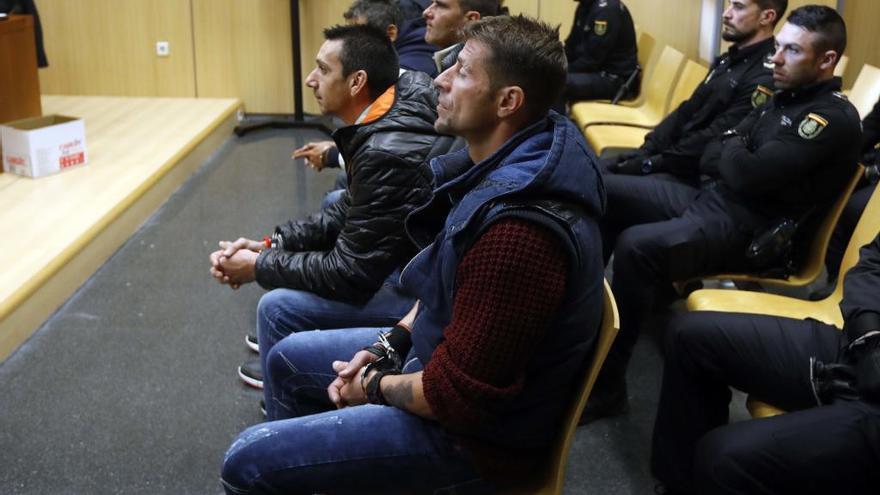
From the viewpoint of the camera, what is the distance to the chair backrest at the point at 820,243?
2400mm

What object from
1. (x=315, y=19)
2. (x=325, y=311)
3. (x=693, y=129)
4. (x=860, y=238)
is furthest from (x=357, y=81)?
(x=315, y=19)

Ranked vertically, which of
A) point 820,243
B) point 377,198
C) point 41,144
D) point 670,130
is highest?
point 377,198

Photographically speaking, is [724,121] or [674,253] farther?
[724,121]

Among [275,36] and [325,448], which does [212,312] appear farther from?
[275,36]

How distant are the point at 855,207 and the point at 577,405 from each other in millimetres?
1923

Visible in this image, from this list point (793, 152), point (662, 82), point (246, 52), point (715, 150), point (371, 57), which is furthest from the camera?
point (246, 52)

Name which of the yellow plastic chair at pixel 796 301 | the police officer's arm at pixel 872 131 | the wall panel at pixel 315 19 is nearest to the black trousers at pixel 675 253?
the yellow plastic chair at pixel 796 301

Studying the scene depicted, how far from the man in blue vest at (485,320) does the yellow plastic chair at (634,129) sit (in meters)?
2.46

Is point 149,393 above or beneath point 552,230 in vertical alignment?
beneath

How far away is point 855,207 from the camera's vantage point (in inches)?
114

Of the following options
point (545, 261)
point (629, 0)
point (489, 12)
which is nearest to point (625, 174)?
point (489, 12)

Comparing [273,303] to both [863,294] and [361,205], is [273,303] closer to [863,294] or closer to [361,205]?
[361,205]

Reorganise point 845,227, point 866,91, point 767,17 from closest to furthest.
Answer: point 845,227, point 767,17, point 866,91

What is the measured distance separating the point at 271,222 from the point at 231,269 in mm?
1867
